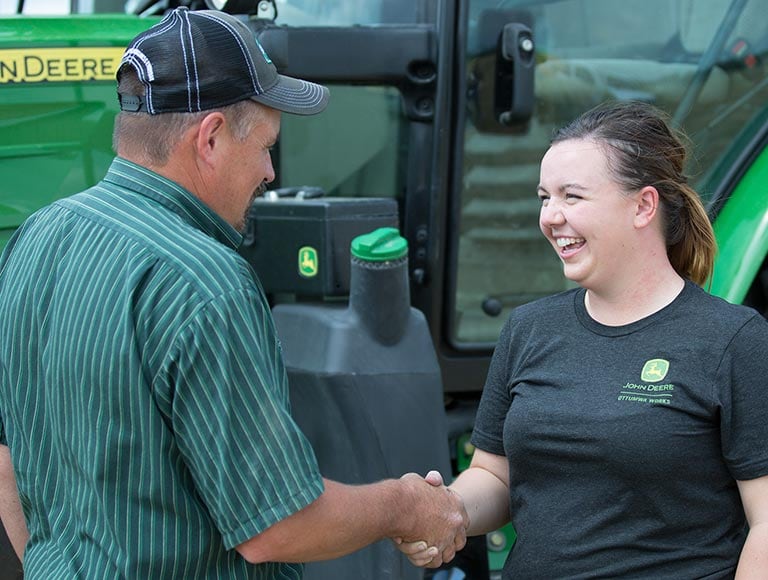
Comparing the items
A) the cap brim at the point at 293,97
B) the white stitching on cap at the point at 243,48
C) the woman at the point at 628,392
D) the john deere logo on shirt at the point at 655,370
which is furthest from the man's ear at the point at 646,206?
the white stitching on cap at the point at 243,48

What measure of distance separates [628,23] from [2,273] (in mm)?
2110

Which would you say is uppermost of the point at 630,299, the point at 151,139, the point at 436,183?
the point at 151,139

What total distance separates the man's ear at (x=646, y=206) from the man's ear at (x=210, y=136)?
0.71 meters

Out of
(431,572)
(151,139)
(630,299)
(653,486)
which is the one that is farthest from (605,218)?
(431,572)

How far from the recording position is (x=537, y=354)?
189 cm

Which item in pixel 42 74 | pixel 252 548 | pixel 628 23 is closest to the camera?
pixel 252 548

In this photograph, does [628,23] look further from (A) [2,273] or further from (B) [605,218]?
(A) [2,273]

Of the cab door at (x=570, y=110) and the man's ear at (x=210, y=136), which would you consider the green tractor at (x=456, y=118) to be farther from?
the man's ear at (x=210, y=136)

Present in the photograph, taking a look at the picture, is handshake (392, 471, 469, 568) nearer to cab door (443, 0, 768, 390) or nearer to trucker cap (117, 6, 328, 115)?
trucker cap (117, 6, 328, 115)

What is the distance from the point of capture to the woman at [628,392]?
171cm

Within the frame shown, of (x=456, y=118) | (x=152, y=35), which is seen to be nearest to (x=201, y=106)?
(x=152, y=35)

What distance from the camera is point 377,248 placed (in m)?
2.58

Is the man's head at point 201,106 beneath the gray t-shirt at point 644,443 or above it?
above

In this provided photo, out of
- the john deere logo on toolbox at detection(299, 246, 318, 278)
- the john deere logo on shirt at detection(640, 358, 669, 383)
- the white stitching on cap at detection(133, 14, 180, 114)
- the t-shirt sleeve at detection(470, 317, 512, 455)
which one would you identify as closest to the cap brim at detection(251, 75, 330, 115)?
the white stitching on cap at detection(133, 14, 180, 114)
